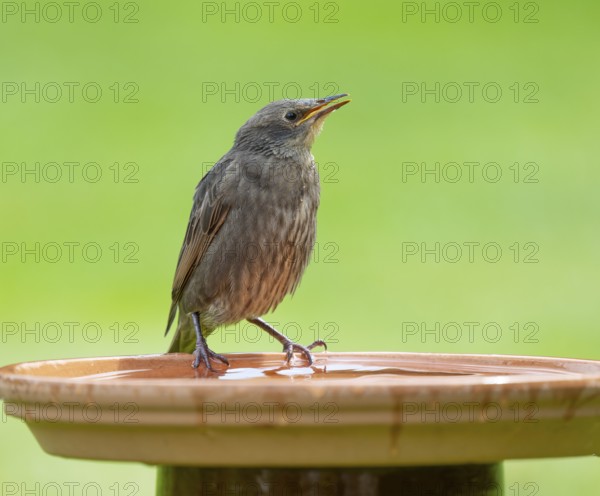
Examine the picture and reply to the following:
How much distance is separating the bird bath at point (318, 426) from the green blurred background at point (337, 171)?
4553 millimetres

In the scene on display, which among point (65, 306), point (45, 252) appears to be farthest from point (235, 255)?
point (45, 252)

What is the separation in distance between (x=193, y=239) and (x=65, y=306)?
6.16 meters

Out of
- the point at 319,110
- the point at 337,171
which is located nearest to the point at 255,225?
the point at 319,110

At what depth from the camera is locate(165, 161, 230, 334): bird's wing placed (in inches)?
223

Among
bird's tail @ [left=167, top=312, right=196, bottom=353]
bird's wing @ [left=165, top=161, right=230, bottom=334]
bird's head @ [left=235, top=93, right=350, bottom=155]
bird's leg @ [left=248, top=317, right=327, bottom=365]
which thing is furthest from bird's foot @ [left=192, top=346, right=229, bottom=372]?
bird's head @ [left=235, top=93, right=350, bottom=155]

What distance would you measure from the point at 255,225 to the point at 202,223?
0.33 metres

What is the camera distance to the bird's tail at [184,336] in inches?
235

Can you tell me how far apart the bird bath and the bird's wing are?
103 inches

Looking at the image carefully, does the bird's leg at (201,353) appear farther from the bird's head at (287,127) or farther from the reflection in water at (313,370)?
the bird's head at (287,127)

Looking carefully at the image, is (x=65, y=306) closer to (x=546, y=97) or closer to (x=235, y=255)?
(x=235, y=255)

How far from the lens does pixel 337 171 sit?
15.2m

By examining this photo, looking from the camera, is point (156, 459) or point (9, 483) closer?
point (156, 459)

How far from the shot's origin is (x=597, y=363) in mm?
3662

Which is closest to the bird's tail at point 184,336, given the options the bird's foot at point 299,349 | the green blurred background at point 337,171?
the bird's foot at point 299,349
